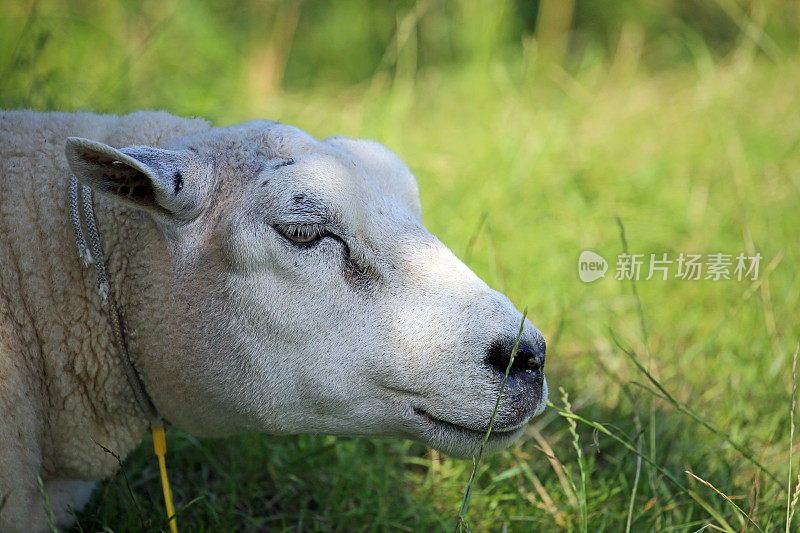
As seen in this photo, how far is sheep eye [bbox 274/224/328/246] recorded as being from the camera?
232 centimetres

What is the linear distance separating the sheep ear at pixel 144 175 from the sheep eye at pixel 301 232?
11.7 inches

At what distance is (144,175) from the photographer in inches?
90.4

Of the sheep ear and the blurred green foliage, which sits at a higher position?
the blurred green foliage

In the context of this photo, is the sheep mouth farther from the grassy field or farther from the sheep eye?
the sheep eye

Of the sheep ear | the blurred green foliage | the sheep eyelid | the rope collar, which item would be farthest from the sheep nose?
the blurred green foliage

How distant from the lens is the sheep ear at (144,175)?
86.0 inches

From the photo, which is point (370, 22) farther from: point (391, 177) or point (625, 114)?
point (391, 177)

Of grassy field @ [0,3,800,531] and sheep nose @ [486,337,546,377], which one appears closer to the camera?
sheep nose @ [486,337,546,377]

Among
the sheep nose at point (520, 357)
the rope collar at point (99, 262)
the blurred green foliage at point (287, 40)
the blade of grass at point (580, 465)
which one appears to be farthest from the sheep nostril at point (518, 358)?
the blurred green foliage at point (287, 40)

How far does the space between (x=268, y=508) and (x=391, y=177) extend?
59.0 inches

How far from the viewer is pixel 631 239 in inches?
207

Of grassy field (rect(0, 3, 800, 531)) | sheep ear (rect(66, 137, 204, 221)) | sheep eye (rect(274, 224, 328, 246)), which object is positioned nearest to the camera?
sheep ear (rect(66, 137, 204, 221))

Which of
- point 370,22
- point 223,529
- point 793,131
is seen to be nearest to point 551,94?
point 793,131

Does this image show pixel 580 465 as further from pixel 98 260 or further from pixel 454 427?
pixel 98 260
